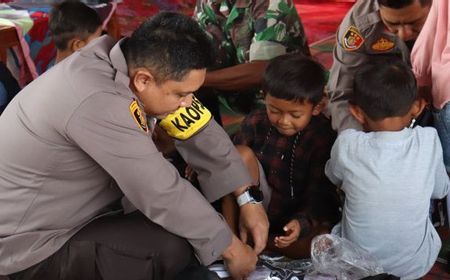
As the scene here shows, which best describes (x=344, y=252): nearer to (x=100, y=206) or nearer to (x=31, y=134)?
(x=100, y=206)

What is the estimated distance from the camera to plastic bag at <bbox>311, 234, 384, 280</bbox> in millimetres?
1622

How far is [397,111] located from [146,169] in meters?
0.72

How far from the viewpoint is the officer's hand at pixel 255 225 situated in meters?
1.66

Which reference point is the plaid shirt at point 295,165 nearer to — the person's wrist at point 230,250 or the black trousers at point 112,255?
the person's wrist at point 230,250

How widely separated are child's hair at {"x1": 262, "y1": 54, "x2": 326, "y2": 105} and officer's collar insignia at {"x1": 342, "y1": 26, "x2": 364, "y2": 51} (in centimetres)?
29

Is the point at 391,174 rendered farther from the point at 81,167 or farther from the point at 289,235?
the point at 81,167

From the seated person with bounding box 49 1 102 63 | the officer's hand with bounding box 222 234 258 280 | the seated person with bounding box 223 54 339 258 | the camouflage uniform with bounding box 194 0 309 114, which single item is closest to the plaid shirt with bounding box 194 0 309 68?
the camouflage uniform with bounding box 194 0 309 114

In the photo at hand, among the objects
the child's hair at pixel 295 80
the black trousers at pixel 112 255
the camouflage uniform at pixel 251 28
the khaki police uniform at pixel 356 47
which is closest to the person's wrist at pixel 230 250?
the black trousers at pixel 112 255

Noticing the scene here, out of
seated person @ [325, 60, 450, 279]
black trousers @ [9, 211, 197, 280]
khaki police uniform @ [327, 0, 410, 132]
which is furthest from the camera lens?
khaki police uniform @ [327, 0, 410, 132]

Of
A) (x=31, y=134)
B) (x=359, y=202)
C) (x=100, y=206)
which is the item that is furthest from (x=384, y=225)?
(x=31, y=134)

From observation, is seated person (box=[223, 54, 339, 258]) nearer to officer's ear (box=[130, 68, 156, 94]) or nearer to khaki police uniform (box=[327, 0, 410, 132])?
khaki police uniform (box=[327, 0, 410, 132])

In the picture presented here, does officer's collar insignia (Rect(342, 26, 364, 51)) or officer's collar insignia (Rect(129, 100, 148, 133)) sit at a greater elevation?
officer's collar insignia (Rect(129, 100, 148, 133))

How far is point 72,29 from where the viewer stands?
2533 mm

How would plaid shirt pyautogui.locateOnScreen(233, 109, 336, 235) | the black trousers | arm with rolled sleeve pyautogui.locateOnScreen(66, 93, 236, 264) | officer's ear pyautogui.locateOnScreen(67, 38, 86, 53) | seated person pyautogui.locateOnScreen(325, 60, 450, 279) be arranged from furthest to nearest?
officer's ear pyautogui.locateOnScreen(67, 38, 86, 53)
plaid shirt pyautogui.locateOnScreen(233, 109, 336, 235)
seated person pyautogui.locateOnScreen(325, 60, 450, 279)
the black trousers
arm with rolled sleeve pyautogui.locateOnScreen(66, 93, 236, 264)
